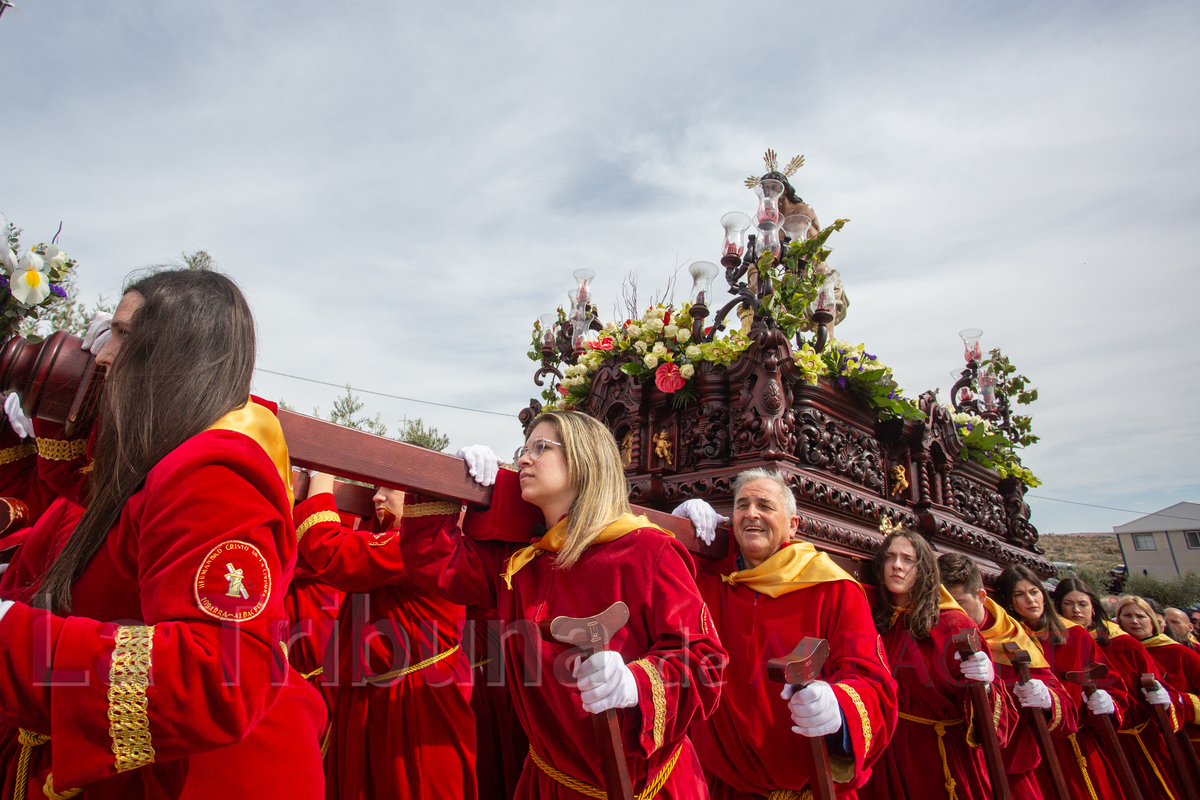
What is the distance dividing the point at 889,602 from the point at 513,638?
2.69 meters

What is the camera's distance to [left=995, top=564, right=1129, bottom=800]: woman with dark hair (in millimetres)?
5559

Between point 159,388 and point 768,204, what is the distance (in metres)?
4.37

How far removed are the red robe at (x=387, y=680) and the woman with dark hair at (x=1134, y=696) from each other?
535cm

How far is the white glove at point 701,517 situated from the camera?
354cm

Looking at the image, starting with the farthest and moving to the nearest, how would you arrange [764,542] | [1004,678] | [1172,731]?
[1172,731] < [1004,678] < [764,542]

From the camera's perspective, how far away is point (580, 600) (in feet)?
8.25

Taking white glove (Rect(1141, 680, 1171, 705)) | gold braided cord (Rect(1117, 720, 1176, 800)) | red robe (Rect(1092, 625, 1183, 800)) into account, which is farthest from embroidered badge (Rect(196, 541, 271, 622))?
gold braided cord (Rect(1117, 720, 1176, 800))

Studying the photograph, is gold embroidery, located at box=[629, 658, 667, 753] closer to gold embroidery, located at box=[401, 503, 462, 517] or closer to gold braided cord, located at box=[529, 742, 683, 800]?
gold braided cord, located at box=[529, 742, 683, 800]

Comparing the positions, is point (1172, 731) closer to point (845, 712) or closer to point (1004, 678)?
point (1004, 678)

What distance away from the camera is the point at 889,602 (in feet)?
14.3

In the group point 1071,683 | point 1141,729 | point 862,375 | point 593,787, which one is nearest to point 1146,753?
point 1141,729

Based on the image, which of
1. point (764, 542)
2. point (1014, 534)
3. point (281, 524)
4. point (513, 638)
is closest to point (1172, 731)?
point (1014, 534)

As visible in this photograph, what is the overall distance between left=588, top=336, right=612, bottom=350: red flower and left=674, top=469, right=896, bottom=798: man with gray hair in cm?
170

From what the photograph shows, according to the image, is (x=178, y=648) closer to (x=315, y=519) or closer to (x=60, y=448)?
(x=60, y=448)
